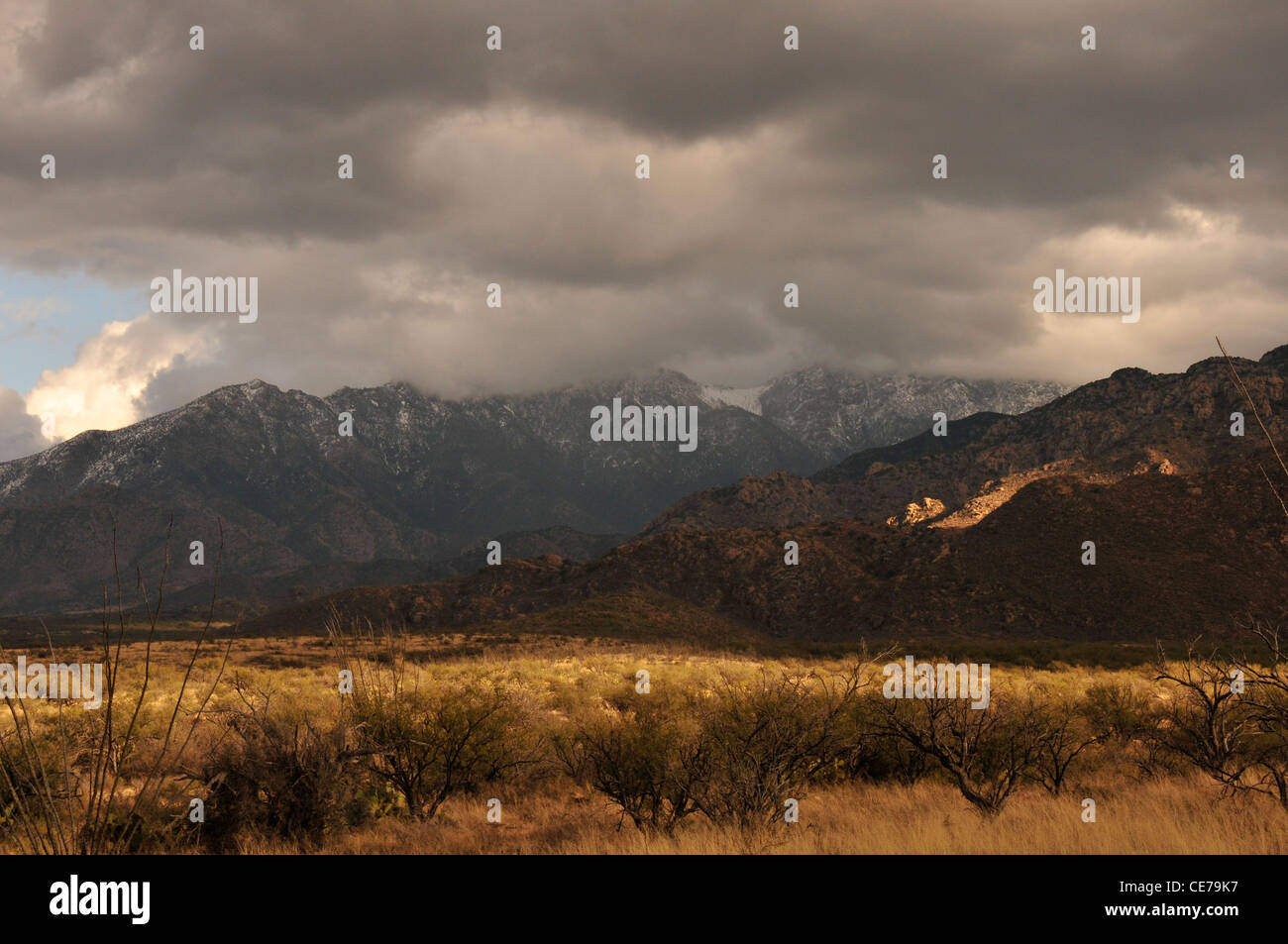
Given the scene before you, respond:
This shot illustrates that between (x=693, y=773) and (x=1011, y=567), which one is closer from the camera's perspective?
(x=693, y=773)

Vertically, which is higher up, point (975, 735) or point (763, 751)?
point (763, 751)

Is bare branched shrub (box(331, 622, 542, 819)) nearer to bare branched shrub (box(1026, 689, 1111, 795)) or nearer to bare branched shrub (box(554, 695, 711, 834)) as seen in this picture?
bare branched shrub (box(554, 695, 711, 834))

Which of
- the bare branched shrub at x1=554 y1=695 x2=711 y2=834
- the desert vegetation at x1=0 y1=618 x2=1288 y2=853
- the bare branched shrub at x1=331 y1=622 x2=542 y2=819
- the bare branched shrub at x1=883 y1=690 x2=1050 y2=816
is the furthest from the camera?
the bare branched shrub at x1=331 y1=622 x2=542 y2=819

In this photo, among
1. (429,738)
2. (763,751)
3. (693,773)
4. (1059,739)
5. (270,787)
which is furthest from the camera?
(1059,739)

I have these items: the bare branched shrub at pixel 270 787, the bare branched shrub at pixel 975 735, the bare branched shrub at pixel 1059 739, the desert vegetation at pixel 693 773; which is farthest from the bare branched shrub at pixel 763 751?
the bare branched shrub at pixel 270 787

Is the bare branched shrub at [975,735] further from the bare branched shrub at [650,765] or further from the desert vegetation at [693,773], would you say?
the bare branched shrub at [650,765]

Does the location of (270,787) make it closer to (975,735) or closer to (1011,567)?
(975,735)

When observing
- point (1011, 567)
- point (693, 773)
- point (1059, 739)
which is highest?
point (1011, 567)

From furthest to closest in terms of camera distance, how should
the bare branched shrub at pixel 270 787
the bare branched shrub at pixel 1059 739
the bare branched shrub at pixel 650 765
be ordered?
the bare branched shrub at pixel 1059 739 < the bare branched shrub at pixel 650 765 < the bare branched shrub at pixel 270 787

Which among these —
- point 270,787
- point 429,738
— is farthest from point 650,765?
point 270,787

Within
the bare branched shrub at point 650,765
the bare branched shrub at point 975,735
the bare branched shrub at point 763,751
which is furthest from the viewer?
the bare branched shrub at point 975,735

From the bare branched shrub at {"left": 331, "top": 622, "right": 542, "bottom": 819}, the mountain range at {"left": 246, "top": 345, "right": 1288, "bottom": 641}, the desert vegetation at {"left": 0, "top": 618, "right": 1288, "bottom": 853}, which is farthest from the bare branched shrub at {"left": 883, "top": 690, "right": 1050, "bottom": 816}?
the mountain range at {"left": 246, "top": 345, "right": 1288, "bottom": 641}
